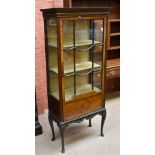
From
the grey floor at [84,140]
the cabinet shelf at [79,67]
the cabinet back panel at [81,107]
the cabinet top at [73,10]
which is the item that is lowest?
the grey floor at [84,140]

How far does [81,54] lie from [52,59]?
345 mm

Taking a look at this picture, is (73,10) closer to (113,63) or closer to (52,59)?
(52,59)

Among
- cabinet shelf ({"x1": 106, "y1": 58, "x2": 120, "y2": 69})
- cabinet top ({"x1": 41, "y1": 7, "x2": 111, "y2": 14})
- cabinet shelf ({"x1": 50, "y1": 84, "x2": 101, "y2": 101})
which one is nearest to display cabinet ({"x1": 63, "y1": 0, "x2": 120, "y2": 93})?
cabinet shelf ({"x1": 106, "y1": 58, "x2": 120, "y2": 69})

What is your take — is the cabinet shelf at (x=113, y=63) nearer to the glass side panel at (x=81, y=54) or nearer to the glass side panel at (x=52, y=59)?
the glass side panel at (x=81, y=54)

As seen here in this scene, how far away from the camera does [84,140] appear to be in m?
2.40

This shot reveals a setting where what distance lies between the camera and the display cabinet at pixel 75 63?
2020mm

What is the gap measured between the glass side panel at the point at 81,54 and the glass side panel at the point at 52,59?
97 millimetres

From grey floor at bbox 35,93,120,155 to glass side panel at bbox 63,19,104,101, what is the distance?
1.83 ft

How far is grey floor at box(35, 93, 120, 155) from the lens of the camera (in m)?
2.22

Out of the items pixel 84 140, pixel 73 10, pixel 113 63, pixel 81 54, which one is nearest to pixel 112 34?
pixel 113 63

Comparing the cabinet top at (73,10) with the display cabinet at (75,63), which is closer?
the cabinet top at (73,10)

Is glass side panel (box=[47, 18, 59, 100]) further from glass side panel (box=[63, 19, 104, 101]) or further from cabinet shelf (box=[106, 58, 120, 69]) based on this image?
cabinet shelf (box=[106, 58, 120, 69])

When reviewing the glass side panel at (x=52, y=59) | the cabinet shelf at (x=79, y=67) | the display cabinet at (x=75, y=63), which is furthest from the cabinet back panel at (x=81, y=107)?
the cabinet shelf at (x=79, y=67)
